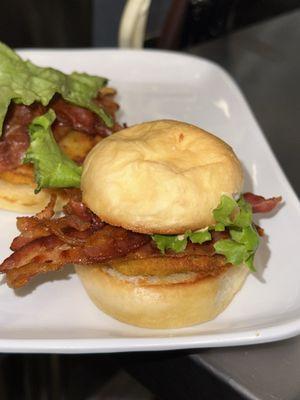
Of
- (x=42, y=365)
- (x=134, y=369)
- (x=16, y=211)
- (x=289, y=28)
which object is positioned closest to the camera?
(x=134, y=369)

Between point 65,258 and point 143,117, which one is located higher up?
point 65,258

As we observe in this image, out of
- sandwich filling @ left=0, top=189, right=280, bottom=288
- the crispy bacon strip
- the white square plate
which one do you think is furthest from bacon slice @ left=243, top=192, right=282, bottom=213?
the crispy bacon strip

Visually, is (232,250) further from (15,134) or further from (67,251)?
(15,134)

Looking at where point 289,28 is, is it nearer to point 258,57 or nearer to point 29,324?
point 258,57

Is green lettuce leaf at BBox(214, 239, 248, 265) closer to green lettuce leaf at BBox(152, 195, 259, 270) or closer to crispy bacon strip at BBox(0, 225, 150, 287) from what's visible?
green lettuce leaf at BBox(152, 195, 259, 270)

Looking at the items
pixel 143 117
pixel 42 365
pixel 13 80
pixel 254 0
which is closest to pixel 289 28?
pixel 254 0

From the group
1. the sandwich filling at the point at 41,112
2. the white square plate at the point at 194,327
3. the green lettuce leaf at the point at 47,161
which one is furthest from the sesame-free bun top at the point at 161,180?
the sandwich filling at the point at 41,112

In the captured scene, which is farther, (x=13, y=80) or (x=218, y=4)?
(x=218, y=4)
